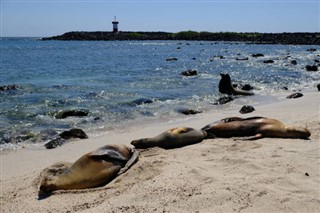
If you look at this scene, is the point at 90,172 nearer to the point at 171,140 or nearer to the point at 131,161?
the point at 131,161

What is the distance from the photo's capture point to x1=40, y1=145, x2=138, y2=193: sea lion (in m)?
5.12

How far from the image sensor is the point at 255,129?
7.70 meters

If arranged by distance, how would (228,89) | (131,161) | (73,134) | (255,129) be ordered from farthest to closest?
(228,89) < (73,134) < (255,129) < (131,161)

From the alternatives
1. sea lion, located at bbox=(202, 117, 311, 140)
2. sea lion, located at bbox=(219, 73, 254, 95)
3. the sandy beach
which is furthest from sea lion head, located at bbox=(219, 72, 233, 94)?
the sandy beach

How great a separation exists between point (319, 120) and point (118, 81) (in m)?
12.0

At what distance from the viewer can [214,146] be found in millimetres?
6875

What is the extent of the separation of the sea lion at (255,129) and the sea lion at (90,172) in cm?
253

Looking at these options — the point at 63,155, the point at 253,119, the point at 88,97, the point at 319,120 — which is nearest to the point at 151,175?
the point at 63,155

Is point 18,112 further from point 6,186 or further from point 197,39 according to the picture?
point 197,39

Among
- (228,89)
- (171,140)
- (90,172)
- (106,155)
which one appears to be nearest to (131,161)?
(106,155)

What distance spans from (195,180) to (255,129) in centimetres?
311

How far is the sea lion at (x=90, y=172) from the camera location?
5121mm

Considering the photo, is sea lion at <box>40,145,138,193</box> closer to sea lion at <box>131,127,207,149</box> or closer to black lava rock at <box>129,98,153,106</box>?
sea lion at <box>131,127,207,149</box>

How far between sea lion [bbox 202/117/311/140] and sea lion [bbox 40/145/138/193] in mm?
2527
